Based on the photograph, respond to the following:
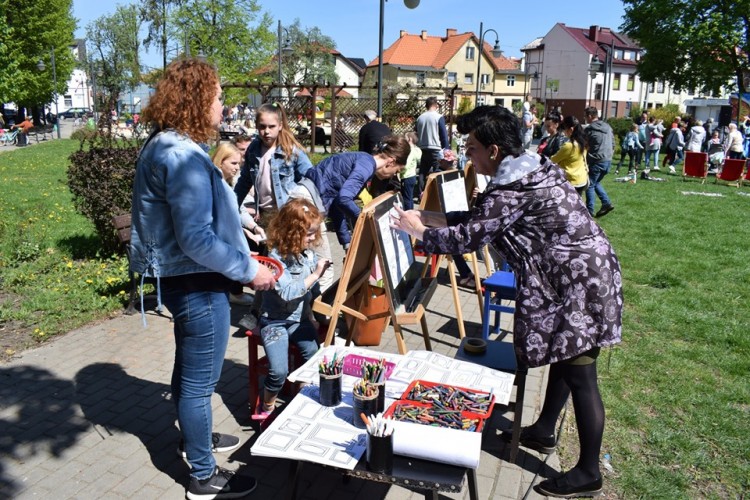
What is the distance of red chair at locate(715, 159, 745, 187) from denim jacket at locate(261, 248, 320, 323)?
1687 cm

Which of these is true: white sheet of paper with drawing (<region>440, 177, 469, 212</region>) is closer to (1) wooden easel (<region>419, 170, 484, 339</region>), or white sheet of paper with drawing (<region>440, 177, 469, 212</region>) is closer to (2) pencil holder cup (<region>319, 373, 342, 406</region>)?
(1) wooden easel (<region>419, 170, 484, 339</region>)

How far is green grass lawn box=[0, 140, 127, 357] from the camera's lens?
18.7 ft

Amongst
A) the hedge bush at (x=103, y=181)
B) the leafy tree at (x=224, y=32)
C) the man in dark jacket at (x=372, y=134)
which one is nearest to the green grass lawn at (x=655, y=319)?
the hedge bush at (x=103, y=181)

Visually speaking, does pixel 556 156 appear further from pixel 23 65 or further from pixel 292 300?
pixel 23 65

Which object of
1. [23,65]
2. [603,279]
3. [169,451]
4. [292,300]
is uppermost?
[23,65]

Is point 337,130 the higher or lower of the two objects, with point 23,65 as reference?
lower

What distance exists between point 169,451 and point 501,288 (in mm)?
2739

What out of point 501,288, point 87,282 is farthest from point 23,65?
point 501,288

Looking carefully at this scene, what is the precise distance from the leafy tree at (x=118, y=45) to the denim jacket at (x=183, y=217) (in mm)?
50643

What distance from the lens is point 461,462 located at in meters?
2.41

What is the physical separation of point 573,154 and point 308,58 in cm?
5102

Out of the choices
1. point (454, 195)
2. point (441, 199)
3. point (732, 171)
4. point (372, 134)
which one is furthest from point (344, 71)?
point (441, 199)

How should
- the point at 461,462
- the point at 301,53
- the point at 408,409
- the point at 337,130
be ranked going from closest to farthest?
1. the point at 461,462
2. the point at 408,409
3. the point at 337,130
4. the point at 301,53

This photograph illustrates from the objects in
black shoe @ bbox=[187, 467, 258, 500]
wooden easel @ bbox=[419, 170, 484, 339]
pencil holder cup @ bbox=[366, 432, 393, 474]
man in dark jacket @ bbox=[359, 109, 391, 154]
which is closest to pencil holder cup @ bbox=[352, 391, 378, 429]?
pencil holder cup @ bbox=[366, 432, 393, 474]
